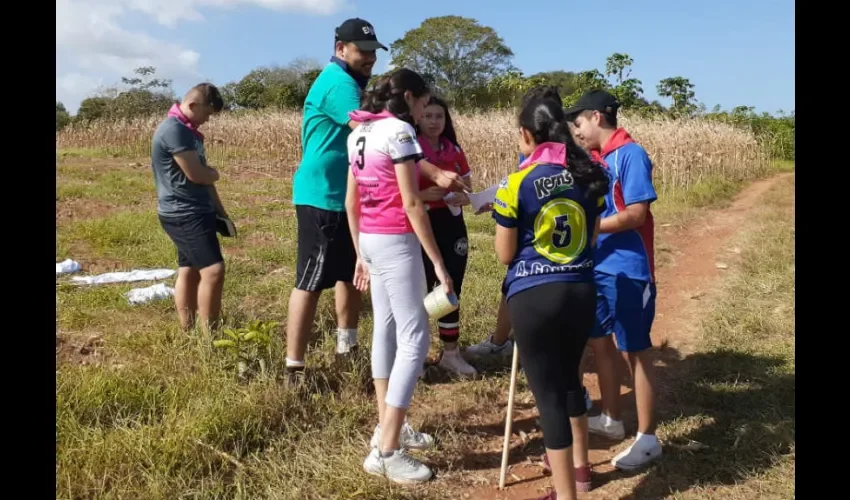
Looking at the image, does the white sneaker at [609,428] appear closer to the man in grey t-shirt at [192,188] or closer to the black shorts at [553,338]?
the black shorts at [553,338]

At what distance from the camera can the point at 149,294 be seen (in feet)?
17.6

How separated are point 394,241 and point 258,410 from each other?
1.25 metres

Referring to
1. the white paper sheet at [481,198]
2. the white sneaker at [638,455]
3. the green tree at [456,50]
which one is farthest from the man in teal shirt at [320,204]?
the green tree at [456,50]

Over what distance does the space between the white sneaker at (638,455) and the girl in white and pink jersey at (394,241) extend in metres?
0.98

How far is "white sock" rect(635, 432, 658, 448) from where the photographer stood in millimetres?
3176

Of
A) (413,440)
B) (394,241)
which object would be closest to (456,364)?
(413,440)

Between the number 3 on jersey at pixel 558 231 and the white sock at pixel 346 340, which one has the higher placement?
the number 3 on jersey at pixel 558 231

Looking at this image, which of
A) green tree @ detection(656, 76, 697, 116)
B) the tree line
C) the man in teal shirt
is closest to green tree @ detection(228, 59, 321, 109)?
Result: the tree line

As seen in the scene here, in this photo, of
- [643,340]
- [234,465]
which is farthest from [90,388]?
[643,340]

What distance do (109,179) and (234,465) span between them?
1137cm

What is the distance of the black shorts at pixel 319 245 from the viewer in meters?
3.65

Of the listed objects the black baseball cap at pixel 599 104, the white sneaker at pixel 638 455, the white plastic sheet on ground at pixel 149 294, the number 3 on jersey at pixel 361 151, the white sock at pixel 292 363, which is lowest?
the white sneaker at pixel 638 455

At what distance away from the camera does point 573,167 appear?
2.50m
